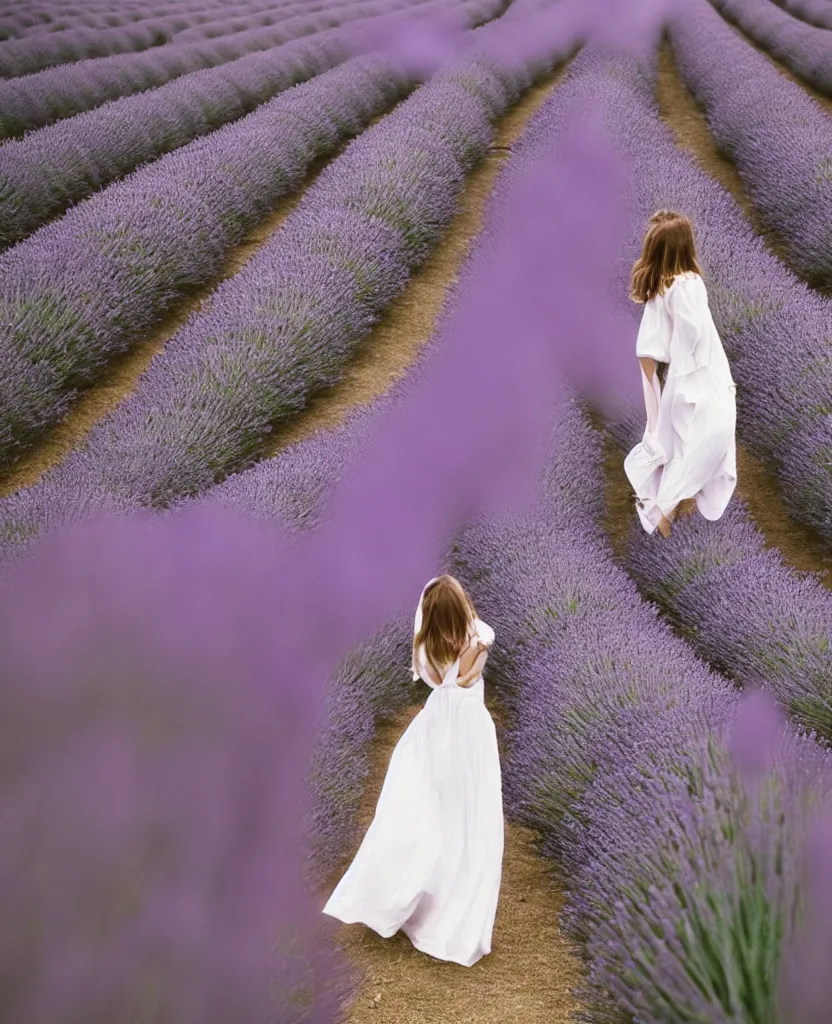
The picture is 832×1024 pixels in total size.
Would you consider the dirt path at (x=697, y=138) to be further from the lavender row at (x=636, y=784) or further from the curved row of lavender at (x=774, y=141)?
the lavender row at (x=636, y=784)

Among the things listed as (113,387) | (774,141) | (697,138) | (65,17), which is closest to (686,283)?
(113,387)

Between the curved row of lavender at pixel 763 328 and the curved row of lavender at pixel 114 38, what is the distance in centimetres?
549

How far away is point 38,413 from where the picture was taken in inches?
200

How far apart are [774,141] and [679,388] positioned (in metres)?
4.90

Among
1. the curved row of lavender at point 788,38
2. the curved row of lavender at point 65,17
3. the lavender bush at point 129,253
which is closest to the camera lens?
the lavender bush at point 129,253

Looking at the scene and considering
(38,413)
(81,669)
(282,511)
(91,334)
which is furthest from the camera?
(91,334)

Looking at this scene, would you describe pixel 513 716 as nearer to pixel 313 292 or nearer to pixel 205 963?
pixel 205 963

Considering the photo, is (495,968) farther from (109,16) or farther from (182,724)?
(109,16)

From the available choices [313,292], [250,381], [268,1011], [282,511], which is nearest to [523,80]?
[313,292]

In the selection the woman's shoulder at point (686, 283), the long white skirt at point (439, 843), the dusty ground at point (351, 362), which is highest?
the woman's shoulder at point (686, 283)

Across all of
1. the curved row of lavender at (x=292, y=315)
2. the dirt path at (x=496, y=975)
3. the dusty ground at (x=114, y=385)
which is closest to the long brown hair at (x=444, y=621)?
the dirt path at (x=496, y=975)

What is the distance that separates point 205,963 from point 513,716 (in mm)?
1927

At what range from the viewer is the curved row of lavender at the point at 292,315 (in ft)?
15.1

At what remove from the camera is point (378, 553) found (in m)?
3.91
